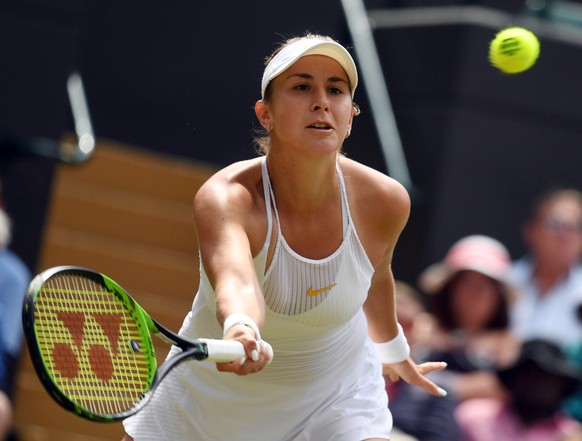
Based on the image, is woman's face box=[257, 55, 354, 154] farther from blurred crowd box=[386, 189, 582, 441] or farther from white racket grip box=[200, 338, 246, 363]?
blurred crowd box=[386, 189, 582, 441]

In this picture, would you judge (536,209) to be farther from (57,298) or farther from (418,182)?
(57,298)

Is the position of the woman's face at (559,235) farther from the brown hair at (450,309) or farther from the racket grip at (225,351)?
the racket grip at (225,351)

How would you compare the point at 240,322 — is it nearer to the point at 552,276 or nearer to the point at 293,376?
the point at 293,376

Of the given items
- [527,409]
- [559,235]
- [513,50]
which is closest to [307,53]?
[513,50]

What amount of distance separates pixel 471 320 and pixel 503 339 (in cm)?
19

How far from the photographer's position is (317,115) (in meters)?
3.76

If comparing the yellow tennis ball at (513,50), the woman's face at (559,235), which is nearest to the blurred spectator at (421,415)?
the woman's face at (559,235)

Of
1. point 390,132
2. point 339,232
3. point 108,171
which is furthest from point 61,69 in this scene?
point 339,232

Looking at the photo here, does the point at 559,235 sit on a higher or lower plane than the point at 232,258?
higher

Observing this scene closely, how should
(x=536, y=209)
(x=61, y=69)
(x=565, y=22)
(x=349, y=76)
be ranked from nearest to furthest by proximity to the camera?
1. (x=349, y=76)
2. (x=536, y=209)
3. (x=61, y=69)
4. (x=565, y=22)

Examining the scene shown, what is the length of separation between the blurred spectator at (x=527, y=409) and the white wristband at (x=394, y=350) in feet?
6.47

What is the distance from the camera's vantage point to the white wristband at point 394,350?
173 inches

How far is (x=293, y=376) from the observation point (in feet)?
13.2

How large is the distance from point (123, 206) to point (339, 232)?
15.3ft
